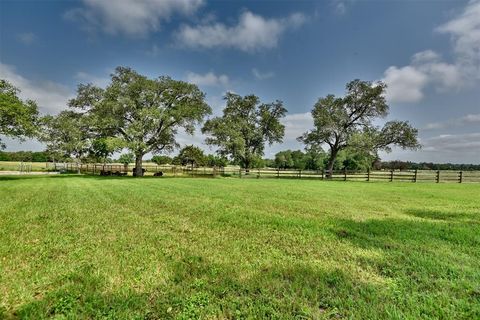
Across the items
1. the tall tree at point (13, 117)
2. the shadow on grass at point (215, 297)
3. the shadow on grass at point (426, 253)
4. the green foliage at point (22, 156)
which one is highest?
the tall tree at point (13, 117)

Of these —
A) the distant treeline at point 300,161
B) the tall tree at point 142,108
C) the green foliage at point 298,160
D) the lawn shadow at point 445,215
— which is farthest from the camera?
the green foliage at point 298,160

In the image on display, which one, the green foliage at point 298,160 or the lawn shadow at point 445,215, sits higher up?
the green foliage at point 298,160

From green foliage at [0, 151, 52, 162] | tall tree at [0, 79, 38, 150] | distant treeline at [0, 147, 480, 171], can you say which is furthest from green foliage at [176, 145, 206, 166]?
green foliage at [0, 151, 52, 162]

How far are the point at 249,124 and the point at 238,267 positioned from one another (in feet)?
119

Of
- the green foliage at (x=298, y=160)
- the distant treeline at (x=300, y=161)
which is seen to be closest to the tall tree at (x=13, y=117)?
the distant treeline at (x=300, y=161)

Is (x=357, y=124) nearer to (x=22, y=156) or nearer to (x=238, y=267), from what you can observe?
(x=238, y=267)

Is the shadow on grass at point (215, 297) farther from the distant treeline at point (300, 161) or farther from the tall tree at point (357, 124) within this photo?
the distant treeline at point (300, 161)

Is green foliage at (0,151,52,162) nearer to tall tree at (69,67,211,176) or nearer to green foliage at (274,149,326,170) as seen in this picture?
tall tree at (69,67,211,176)

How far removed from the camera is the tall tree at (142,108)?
28500mm

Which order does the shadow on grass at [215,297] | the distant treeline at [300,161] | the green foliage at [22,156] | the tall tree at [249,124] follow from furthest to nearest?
the green foliage at [22,156] < the distant treeline at [300,161] < the tall tree at [249,124] < the shadow on grass at [215,297]

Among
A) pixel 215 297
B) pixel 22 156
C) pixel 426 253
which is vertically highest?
pixel 22 156

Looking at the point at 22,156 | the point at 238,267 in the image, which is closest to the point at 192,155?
the point at 238,267

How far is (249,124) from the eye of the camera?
129 feet

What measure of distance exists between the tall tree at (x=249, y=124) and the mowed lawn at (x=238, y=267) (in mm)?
31623
